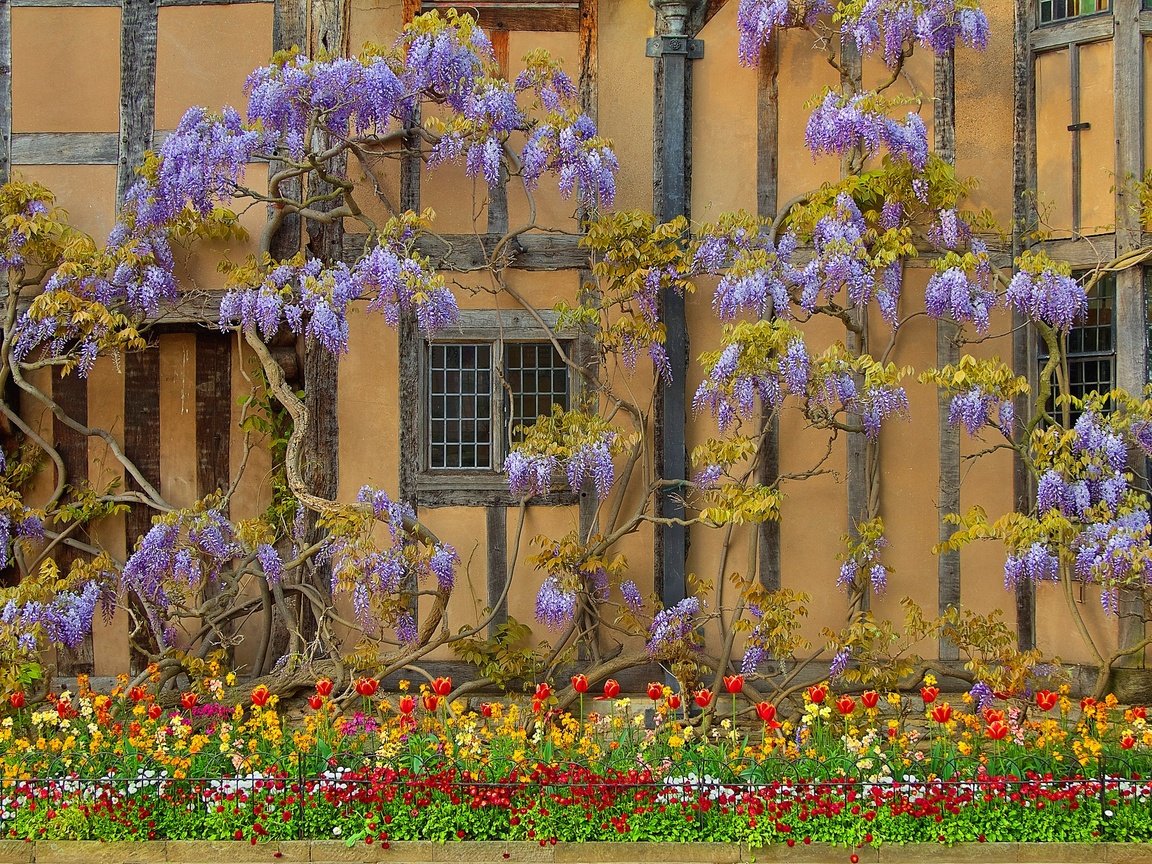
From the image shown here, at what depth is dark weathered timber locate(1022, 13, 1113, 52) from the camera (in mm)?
7648

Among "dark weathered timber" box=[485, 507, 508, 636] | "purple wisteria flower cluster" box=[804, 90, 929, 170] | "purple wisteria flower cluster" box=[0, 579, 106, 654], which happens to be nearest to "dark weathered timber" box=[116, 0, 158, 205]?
"purple wisteria flower cluster" box=[0, 579, 106, 654]

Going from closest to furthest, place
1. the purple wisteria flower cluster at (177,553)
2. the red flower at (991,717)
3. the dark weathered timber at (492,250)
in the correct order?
1. the red flower at (991,717)
2. the purple wisteria flower cluster at (177,553)
3. the dark weathered timber at (492,250)

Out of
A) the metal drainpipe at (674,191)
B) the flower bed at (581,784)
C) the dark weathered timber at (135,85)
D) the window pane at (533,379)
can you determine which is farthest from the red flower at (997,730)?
the dark weathered timber at (135,85)

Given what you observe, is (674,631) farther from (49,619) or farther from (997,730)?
(49,619)

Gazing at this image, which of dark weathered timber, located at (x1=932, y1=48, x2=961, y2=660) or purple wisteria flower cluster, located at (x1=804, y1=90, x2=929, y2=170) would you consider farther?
dark weathered timber, located at (x1=932, y1=48, x2=961, y2=660)

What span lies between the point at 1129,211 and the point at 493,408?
159 inches

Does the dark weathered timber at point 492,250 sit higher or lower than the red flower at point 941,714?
higher

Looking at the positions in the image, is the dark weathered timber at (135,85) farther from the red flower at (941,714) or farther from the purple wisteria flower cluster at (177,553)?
the red flower at (941,714)

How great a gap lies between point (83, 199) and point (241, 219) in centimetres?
99

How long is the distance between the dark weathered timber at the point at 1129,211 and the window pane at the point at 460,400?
3904 millimetres

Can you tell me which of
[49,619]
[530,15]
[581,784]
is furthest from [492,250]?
[581,784]

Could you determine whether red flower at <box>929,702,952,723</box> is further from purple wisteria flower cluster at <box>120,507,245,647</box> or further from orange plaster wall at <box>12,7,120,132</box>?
orange plaster wall at <box>12,7,120,132</box>

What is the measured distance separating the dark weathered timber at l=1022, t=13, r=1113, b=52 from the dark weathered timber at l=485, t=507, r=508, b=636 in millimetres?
4390

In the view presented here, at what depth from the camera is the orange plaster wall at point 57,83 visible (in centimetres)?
802
